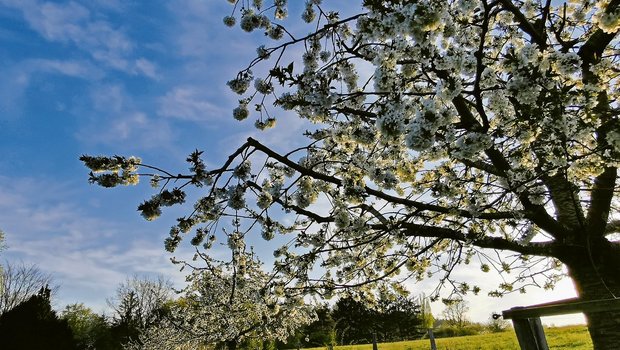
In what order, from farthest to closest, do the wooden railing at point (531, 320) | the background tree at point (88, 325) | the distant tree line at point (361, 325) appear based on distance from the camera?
the background tree at point (88, 325) → the distant tree line at point (361, 325) → the wooden railing at point (531, 320)

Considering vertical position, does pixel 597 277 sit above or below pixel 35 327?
below

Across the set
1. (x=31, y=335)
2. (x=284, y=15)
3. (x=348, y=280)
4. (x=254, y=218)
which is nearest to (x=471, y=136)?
(x=254, y=218)

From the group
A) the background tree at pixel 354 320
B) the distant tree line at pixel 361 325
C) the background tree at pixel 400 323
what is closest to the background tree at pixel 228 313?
the distant tree line at pixel 361 325

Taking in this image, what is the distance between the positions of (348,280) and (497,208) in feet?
9.83

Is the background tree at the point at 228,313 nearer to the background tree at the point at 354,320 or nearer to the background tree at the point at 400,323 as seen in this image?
the background tree at the point at 354,320

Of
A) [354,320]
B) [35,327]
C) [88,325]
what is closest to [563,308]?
[35,327]

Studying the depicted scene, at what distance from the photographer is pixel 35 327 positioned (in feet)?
72.3

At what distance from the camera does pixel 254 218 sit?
4.93m

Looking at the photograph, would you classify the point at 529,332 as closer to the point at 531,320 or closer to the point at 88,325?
the point at 531,320

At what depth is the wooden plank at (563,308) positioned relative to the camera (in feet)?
7.66

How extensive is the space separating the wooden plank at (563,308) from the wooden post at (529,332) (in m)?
0.07

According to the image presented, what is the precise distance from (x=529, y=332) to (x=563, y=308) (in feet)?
1.18

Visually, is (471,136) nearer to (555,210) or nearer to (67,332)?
(555,210)

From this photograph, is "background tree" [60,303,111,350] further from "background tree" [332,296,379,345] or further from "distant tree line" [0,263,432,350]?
"background tree" [332,296,379,345]
